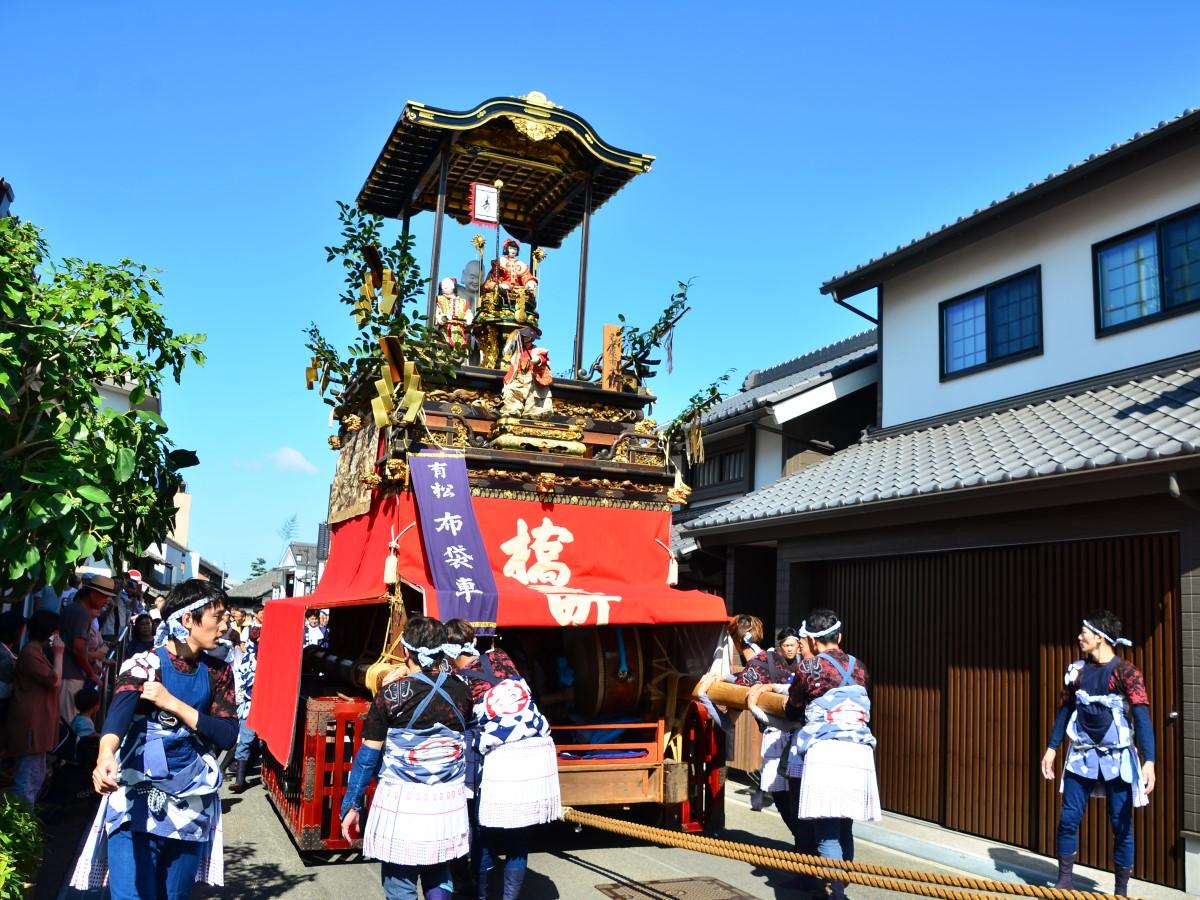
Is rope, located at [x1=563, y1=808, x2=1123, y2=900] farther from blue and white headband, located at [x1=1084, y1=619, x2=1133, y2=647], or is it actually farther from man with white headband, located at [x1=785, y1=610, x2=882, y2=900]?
blue and white headband, located at [x1=1084, y1=619, x2=1133, y2=647]

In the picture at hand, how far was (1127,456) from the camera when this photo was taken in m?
7.76

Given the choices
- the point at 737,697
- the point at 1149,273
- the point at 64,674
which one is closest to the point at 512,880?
the point at 737,697

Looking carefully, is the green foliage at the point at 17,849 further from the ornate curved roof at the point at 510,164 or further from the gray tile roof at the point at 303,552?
the gray tile roof at the point at 303,552

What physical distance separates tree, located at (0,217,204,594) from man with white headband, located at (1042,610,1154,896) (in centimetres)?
663

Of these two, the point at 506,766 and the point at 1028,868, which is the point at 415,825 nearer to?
the point at 506,766

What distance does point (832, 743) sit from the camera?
6902 mm

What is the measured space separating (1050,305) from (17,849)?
Answer: 1113 centimetres

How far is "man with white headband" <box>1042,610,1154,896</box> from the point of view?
7.00 m

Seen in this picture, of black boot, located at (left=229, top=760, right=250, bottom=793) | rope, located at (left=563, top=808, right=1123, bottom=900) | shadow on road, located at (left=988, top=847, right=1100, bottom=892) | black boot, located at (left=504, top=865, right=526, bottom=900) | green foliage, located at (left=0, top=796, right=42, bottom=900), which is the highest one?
rope, located at (left=563, top=808, right=1123, bottom=900)

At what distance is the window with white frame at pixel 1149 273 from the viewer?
9867 mm

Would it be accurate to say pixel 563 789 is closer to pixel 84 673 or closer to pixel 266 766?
pixel 266 766

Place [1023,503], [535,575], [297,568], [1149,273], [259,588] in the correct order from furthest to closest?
[259,588] → [297,568] → [1149,273] → [1023,503] → [535,575]

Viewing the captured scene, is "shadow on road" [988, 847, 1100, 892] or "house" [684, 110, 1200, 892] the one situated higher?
"house" [684, 110, 1200, 892]

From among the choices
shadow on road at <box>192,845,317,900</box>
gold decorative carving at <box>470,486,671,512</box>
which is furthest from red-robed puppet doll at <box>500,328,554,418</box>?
shadow on road at <box>192,845,317,900</box>
